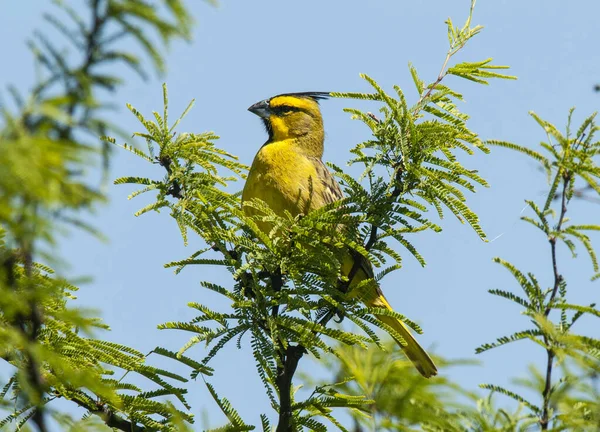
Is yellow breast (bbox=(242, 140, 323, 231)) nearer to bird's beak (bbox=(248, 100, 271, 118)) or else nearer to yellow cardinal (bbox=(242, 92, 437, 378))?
yellow cardinal (bbox=(242, 92, 437, 378))

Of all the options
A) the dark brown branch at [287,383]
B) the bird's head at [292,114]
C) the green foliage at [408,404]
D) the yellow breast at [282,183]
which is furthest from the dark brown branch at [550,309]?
the bird's head at [292,114]

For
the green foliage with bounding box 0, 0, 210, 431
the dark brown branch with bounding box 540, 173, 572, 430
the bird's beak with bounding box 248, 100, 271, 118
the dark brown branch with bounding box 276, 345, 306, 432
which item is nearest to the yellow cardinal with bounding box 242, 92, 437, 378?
the bird's beak with bounding box 248, 100, 271, 118

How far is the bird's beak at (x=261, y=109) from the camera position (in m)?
6.10

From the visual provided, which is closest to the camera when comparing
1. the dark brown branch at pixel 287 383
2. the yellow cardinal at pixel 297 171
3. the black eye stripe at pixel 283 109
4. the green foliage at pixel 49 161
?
the green foliage at pixel 49 161

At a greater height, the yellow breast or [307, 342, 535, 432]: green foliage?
the yellow breast

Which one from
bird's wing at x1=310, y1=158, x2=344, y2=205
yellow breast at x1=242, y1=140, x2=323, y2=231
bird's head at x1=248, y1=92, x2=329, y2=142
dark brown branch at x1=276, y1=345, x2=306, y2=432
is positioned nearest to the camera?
dark brown branch at x1=276, y1=345, x2=306, y2=432

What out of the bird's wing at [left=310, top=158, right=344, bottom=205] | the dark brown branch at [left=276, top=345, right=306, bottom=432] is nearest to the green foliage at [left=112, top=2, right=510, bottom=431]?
the dark brown branch at [left=276, top=345, right=306, bottom=432]

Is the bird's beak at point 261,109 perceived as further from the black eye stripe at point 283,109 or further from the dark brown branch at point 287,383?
the dark brown branch at point 287,383

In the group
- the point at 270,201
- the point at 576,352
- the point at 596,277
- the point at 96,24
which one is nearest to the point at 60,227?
the point at 96,24

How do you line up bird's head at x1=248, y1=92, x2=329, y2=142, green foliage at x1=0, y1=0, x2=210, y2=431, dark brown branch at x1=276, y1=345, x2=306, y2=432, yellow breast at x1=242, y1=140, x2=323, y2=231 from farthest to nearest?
bird's head at x1=248, y1=92, x2=329, y2=142, yellow breast at x1=242, y1=140, x2=323, y2=231, dark brown branch at x1=276, y1=345, x2=306, y2=432, green foliage at x1=0, y1=0, x2=210, y2=431

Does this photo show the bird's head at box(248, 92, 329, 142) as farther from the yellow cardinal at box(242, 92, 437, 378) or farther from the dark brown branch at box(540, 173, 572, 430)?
the dark brown branch at box(540, 173, 572, 430)

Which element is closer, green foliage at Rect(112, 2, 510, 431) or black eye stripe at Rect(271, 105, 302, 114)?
green foliage at Rect(112, 2, 510, 431)

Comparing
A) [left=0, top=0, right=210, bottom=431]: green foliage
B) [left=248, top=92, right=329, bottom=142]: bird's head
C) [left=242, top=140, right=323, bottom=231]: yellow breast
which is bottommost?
[left=0, top=0, right=210, bottom=431]: green foliage

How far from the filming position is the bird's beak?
6.10 metres
